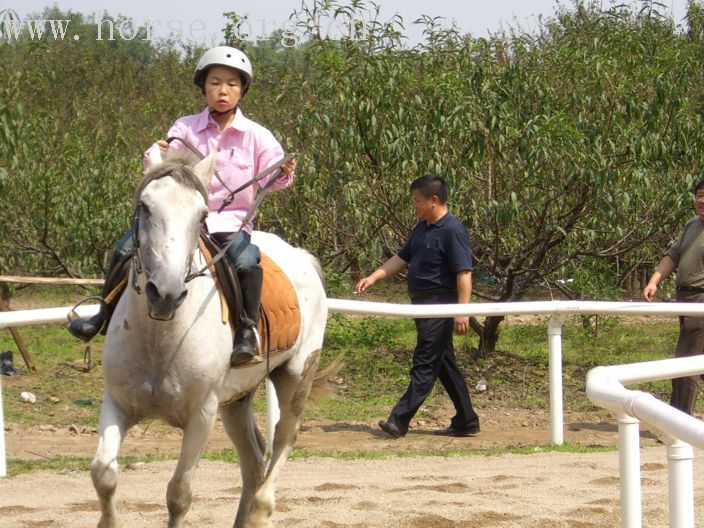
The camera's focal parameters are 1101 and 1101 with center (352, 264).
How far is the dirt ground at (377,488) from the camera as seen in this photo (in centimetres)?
586

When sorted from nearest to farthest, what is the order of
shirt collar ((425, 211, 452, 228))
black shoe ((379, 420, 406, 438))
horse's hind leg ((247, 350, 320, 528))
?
horse's hind leg ((247, 350, 320, 528)) < black shoe ((379, 420, 406, 438)) < shirt collar ((425, 211, 452, 228))

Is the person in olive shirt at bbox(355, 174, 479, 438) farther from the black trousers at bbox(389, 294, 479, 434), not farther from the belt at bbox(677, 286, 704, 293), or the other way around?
the belt at bbox(677, 286, 704, 293)

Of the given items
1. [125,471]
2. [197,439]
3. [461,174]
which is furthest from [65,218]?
[197,439]

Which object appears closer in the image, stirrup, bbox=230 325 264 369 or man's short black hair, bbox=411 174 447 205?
stirrup, bbox=230 325 264 369

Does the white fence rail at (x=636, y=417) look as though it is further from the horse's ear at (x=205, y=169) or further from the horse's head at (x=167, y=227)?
the horse's ear at (x=205, y=169)

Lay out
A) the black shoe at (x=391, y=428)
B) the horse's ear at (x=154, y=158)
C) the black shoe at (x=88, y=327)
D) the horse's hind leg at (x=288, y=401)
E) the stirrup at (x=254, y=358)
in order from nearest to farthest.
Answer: the horse's ear at (x=154, y=158) < the black shoe at (x=88, y=327) < the stirrup at (x=254, y=358) < the horse's hind leg at (x=288, y=401) < the black shoe at (x=391, y=428)

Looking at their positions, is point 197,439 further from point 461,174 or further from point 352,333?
point 352,333

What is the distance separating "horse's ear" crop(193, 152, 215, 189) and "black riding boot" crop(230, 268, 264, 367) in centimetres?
66

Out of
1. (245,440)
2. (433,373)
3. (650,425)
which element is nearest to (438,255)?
(433,373)

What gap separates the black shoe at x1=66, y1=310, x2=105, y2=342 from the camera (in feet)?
17.1

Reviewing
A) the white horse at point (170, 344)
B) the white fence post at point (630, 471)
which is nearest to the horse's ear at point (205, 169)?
the white horse at point (170, 344)

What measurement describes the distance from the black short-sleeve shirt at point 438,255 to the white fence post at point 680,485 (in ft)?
18.9

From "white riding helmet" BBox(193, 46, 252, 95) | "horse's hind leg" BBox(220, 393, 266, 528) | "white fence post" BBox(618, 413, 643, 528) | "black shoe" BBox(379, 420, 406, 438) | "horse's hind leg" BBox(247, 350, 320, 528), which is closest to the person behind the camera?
"white fence post" BBox(618, 413, 643, 528)

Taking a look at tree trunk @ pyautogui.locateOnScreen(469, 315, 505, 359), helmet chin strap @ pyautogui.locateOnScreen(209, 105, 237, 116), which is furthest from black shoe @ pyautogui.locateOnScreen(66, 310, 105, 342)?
tree trunk @ pyautogui.locateOnScreen(469, 315, 505, 359)
